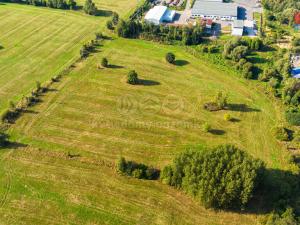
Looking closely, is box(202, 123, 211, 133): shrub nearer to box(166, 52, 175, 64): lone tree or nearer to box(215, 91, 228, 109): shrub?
box(215, 91, 228, 109): shrub

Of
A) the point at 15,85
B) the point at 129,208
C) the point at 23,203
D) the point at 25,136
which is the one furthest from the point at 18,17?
the point at 129,208

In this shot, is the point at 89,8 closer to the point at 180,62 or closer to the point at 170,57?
the point at 170,57

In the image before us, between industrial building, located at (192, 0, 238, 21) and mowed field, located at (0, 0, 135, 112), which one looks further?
industrial building, located at (192, 0, 238, 21)

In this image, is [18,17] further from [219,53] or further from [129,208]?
[129,208]

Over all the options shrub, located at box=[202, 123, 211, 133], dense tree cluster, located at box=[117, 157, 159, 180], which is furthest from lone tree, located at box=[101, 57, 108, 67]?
dense tree cluster, located at box=[117, 157, 159, 180]

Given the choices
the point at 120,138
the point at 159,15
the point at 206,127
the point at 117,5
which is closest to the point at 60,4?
the point at 117,5
